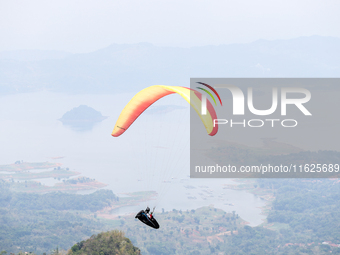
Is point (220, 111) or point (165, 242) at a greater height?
point (220, 111)

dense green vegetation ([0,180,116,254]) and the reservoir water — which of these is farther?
the reservoir water

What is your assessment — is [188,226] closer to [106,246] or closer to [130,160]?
[130,160]

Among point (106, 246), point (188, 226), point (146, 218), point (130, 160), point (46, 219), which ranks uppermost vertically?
point (146, 218)

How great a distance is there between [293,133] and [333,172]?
19319 millimetres

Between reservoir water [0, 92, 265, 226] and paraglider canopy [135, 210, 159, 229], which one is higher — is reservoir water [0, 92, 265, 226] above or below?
below

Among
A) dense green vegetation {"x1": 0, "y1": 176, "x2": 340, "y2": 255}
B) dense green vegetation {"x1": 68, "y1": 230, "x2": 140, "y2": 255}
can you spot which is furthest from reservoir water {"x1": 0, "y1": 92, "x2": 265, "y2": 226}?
dense green vegetation {"x1": 68, "y1": 230, "x2": 140, "y2": 255}

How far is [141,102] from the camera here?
62.0ft

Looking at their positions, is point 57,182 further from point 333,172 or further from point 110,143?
point 333,172

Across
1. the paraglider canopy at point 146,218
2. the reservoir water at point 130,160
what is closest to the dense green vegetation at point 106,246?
the paraglider canopy at point 146,218

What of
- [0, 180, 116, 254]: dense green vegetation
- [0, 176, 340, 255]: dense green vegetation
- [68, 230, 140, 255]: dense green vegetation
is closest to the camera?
[68, 230, 140, 255]: dense green vegetation

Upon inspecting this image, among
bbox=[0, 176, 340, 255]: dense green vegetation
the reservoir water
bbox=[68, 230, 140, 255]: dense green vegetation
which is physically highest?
bbox=[68, 230, 140, 255]: dense green vegetation

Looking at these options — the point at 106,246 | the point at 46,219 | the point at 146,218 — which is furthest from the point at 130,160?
the point at 146,218

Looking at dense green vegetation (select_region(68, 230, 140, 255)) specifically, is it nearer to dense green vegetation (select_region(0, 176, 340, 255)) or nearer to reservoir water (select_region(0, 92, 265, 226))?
dense green vegetation (select_region(0, 176, 340, 255))

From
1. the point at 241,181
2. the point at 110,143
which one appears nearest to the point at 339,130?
the point at 241,181
